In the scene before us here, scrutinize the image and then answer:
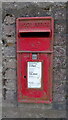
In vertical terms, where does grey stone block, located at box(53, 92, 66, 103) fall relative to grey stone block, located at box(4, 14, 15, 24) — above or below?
below

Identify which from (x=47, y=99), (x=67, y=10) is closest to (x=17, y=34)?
(x=67, y=10)

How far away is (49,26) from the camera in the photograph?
197 cm

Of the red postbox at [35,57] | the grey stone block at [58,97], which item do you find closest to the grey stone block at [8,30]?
the red postbox at [35,57]

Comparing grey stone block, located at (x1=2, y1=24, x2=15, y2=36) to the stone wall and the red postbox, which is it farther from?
the red postbox

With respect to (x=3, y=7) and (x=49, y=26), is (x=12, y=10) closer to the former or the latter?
(x=3, y=7)

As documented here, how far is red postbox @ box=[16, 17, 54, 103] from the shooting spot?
197 centimetres

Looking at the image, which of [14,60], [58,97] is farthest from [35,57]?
[58,97]

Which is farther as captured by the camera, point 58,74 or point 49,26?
point 58,74

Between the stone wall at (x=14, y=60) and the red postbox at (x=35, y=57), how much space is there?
13 cm

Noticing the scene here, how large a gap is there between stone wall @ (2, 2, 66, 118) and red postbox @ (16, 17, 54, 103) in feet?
0.42

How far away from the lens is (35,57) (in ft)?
6.61

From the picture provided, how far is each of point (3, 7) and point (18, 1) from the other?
195mm

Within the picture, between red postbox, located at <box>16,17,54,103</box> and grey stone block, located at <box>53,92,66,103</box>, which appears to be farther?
grey stone block, located at <box>53,92,66,103</box>

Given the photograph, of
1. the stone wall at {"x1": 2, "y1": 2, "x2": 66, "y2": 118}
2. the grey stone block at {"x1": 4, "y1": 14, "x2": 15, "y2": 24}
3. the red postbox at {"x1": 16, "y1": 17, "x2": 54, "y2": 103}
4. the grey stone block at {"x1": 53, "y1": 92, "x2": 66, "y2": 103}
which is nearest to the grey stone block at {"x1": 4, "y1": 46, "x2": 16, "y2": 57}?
the stone wall at {"x1": 2, "y1": 2, "x2": 66, "y2": 118}
